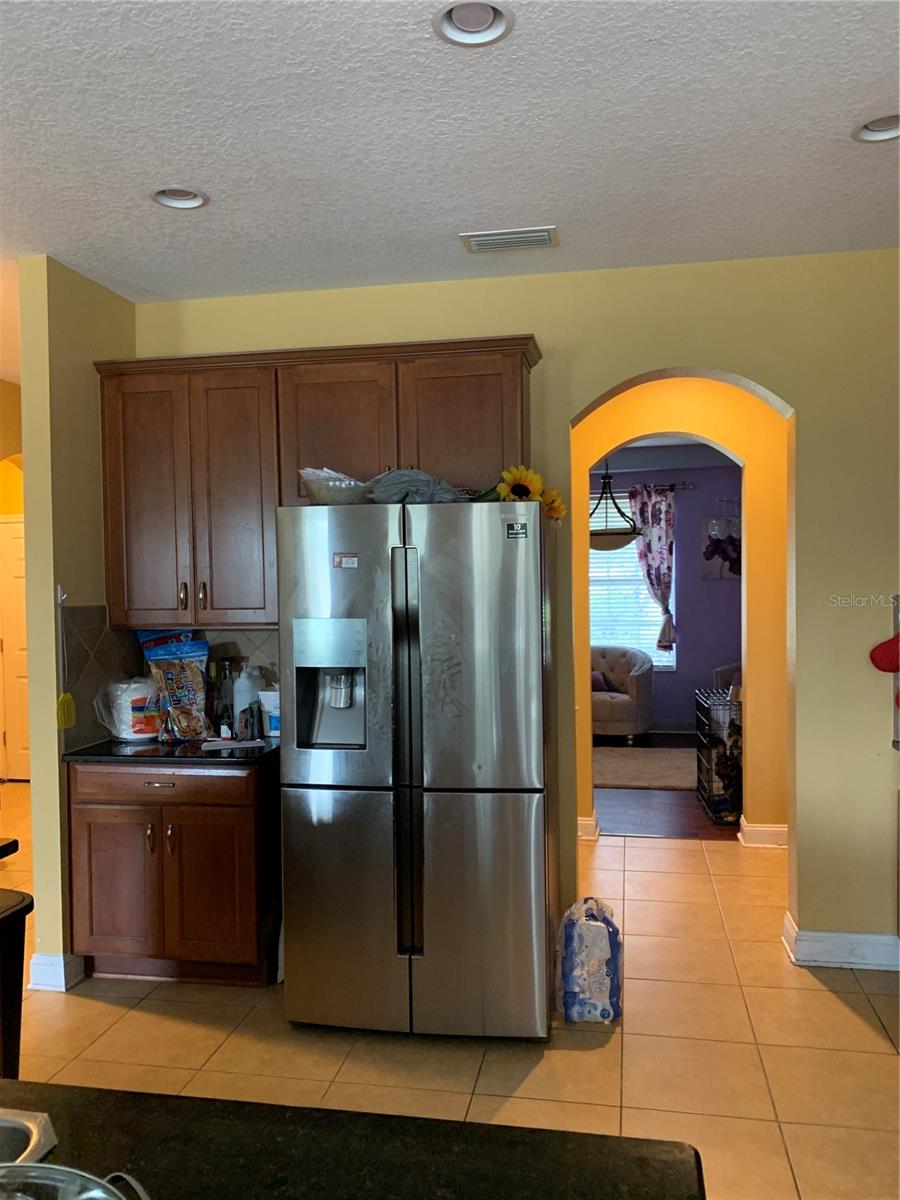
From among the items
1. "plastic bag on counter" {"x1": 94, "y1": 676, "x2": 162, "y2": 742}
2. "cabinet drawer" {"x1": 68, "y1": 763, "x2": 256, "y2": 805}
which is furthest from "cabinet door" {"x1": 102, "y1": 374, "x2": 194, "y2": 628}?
"cabinet drawer" {"x1": 68, "y1": 763, "x2": 256, "y2": 805}

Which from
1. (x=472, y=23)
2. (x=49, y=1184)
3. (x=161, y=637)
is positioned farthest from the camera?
(x=161, y=637)

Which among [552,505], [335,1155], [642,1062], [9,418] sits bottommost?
[642,1062]

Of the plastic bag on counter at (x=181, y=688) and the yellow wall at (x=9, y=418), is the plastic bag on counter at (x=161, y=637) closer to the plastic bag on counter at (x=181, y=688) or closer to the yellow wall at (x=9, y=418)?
A: the plastic bag on counter at (x=181, y=688)

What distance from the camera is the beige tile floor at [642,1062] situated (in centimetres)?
252

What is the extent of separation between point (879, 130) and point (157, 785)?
10.3 ft

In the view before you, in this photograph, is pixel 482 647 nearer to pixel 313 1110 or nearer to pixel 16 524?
pixel 313 1110

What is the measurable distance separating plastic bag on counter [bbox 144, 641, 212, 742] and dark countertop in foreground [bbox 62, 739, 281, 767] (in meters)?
0.11

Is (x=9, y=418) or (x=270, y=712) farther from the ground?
(x=9, y=418)

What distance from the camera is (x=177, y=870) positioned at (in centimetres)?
348

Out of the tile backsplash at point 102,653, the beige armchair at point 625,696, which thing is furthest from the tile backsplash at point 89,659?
the beige armchair at point 625,696

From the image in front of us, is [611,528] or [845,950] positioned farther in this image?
[611,528]

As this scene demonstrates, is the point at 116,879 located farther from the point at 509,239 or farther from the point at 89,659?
the point at 509,239

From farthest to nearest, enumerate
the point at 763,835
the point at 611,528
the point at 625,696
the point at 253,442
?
the point at 611,528
the point at 625,696
the point at 763,835
the point at 253,442

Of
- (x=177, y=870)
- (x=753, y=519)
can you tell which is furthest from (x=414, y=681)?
(x=753, y=519)
